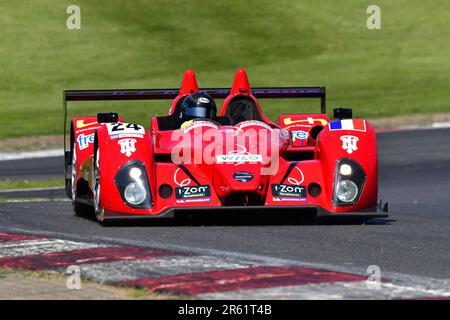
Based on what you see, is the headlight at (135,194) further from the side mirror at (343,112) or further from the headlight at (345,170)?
the side mirror at (343,112)

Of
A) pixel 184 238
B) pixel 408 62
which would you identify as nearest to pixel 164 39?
pixel 408 62

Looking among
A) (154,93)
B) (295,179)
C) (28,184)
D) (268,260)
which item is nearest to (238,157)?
(295,179)

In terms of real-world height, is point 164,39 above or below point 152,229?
above

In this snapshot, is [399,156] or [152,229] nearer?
[152,229]

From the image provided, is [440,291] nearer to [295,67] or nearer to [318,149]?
[318,149]

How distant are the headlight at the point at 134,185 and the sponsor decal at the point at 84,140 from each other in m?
2.07

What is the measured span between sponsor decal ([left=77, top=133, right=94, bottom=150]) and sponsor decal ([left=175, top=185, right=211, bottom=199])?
2367 millimetres

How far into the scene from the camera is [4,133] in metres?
28.9

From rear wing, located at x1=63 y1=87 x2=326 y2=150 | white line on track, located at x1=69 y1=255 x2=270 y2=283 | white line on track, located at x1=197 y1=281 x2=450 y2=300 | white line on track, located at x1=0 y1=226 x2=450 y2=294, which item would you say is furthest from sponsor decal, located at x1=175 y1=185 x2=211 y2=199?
white line on track, located at x1=197 y1=281 x2=450 y2=300

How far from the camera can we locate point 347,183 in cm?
1111

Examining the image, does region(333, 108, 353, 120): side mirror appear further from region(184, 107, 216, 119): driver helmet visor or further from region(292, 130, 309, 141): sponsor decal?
region(184, 107, 216, 119): driver helmet visor
